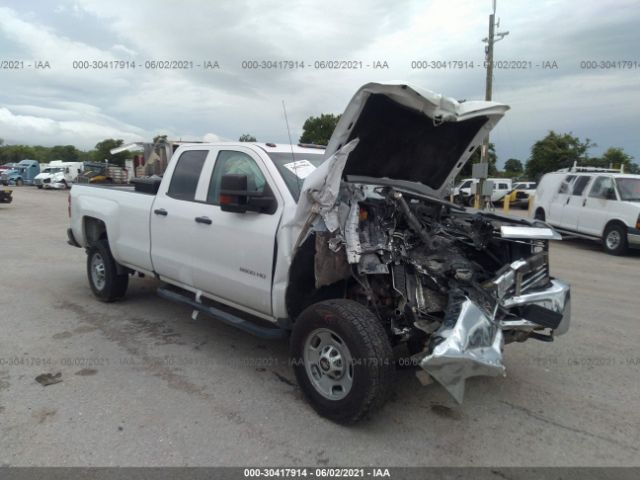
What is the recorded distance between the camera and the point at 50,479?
2924 mm

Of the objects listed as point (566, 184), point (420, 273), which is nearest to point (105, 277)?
point (420, 273)

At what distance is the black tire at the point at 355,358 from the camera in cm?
332

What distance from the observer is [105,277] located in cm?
636

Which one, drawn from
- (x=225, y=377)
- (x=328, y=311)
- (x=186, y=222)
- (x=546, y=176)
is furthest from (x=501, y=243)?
(x=546, y=176)

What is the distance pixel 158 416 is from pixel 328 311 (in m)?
1.43

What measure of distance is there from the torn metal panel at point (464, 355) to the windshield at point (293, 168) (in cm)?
170

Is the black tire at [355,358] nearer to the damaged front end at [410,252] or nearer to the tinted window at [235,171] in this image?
the damaged front end at [410,252]

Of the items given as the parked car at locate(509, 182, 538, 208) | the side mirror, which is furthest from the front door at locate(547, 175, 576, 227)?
the parked car at locate(509, 182, 538, 208)

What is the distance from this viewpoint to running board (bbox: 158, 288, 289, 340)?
13.6 ft

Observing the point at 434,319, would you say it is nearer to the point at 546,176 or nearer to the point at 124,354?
the point at 124,354

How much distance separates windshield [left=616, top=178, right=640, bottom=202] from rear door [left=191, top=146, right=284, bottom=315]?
36.2 feet

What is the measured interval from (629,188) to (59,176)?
39.9 metres

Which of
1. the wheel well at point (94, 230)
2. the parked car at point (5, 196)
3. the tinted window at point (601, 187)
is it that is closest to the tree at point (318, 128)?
the parked car at point (5, 196)

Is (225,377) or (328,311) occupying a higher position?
(328,311)
